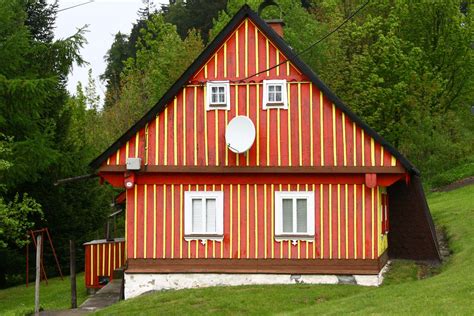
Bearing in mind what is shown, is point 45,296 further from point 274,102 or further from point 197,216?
point 274,102

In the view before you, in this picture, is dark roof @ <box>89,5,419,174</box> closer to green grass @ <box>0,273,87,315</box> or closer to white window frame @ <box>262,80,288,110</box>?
white window frame @ <box>262,80,288,110</box>

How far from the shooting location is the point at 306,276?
20.8 metres

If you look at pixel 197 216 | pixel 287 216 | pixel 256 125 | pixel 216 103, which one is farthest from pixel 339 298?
pixel 216 103

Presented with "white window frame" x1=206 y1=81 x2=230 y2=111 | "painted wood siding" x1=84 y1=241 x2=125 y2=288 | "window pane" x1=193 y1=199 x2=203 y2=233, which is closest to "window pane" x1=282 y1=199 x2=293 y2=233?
"window pane" x1=193 y1=199 x2=203 y2=233

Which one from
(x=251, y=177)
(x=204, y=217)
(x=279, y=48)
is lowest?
(x=204, y=217)

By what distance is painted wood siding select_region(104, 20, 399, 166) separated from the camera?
20844 millimetres

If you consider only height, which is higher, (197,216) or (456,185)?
(456,185)

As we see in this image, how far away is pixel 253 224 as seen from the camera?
69.0 ft

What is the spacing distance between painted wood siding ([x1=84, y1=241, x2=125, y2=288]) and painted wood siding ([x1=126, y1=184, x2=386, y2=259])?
4.01m

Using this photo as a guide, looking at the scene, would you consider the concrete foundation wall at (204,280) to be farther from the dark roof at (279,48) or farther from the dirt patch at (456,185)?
the dirt patch at (456,185)

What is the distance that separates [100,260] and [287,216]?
22.5 ft

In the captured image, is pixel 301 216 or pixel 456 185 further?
pixel 456 185

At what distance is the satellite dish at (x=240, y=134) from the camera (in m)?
20.2

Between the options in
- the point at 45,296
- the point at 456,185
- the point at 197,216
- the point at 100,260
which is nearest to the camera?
the point at 197,216
